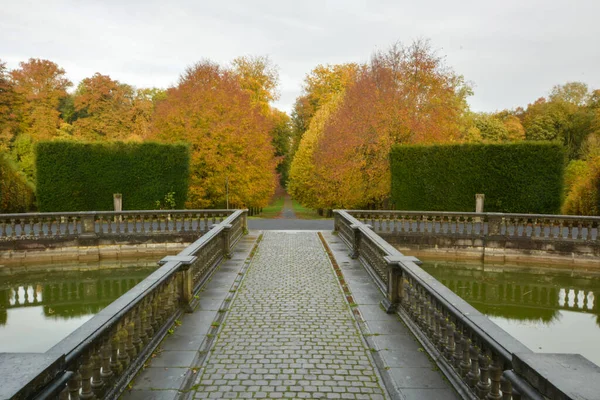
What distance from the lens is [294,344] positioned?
20.1 ft

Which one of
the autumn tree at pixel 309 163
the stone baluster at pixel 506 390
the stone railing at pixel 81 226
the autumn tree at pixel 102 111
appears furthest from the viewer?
the autumn tree at pixel 102 111

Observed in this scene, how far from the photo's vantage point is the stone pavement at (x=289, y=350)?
4.79m

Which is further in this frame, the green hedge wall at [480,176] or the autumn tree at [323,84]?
the autumn tree at [323,84]

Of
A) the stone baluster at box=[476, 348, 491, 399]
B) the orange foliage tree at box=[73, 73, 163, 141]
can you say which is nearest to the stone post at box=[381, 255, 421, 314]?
the stone baluster at box=[476, 348, 491, 399]

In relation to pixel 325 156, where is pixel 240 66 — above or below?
above

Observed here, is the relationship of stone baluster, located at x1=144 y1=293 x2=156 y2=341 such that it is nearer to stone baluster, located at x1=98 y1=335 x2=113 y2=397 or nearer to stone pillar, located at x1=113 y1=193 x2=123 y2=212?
stone baluster, located at x1=98 y1=335 x2=113 y2=397

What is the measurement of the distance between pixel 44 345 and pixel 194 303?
A: 115 inches

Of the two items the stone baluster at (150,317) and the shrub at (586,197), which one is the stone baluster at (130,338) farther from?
the shrub at (586,197)

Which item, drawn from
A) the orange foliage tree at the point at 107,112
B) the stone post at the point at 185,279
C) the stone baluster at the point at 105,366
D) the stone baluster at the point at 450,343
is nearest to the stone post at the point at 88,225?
the stone post at the point at 185,279

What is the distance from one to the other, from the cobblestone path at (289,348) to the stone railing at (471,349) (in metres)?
0.87

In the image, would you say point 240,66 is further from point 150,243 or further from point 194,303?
point 194,303

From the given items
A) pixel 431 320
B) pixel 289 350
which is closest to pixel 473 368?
pixel 431 320

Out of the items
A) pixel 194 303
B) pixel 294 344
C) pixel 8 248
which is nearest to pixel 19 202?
pixel 8 248

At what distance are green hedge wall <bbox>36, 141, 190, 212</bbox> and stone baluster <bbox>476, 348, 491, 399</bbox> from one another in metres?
20.0
